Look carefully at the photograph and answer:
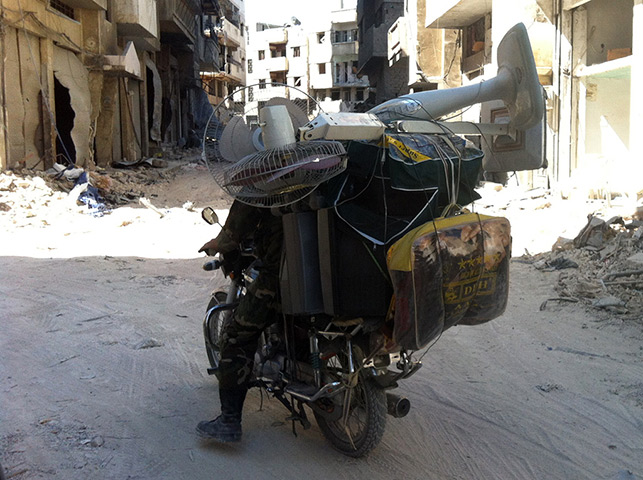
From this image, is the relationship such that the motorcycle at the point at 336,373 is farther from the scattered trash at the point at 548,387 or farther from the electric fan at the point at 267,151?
the scattered trash at the point at 548,387

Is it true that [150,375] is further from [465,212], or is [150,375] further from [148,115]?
[148,115]

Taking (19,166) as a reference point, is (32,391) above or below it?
below

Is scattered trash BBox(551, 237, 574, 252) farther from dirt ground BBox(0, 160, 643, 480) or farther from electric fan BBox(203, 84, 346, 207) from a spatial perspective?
electric fan BBox(203, 84, 346, 207)

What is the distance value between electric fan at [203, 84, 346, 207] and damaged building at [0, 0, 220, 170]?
10.8 metres

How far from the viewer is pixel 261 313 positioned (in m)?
3.18

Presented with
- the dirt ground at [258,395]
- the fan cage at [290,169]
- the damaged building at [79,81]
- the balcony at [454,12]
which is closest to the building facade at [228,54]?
the damaged building at [79,81]

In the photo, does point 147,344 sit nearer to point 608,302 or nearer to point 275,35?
point 608,302

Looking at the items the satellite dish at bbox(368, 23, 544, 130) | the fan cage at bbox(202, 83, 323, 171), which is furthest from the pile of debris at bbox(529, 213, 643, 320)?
the fan cage at bbox(202, 83, 323, 171)

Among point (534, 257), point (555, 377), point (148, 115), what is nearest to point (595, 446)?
point (555, 377)

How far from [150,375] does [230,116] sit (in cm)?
190

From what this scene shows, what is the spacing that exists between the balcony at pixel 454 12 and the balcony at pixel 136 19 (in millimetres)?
8779

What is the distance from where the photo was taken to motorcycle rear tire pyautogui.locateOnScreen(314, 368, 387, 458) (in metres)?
2.98

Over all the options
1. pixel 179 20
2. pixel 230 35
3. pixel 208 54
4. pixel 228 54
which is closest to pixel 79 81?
pixel 179 20

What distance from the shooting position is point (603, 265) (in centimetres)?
694
